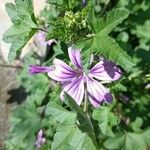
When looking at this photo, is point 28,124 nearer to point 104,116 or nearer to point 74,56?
point 104,116

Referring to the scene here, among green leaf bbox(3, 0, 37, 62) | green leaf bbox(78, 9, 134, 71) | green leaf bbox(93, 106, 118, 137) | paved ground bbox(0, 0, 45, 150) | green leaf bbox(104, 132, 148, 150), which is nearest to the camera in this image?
green leaf bbox(78, 9, 134, 71)

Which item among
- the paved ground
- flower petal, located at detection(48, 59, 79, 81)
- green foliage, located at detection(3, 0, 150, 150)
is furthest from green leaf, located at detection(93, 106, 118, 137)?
the paved ground

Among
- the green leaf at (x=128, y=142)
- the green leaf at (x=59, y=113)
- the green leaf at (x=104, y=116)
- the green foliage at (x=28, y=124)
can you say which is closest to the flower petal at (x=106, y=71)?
the green leaf at (x=59, y=113)

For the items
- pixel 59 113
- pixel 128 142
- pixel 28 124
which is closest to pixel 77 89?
pixel 59 113

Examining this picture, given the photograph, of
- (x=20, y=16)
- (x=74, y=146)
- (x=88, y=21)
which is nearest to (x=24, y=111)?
(x=74, y=146)

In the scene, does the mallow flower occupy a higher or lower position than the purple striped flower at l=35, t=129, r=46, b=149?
higher

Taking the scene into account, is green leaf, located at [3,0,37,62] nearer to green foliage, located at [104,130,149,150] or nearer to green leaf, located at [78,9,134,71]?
green leaf, located at [78,9,134,71]

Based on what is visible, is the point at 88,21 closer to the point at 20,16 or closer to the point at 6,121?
the point at 20,16
